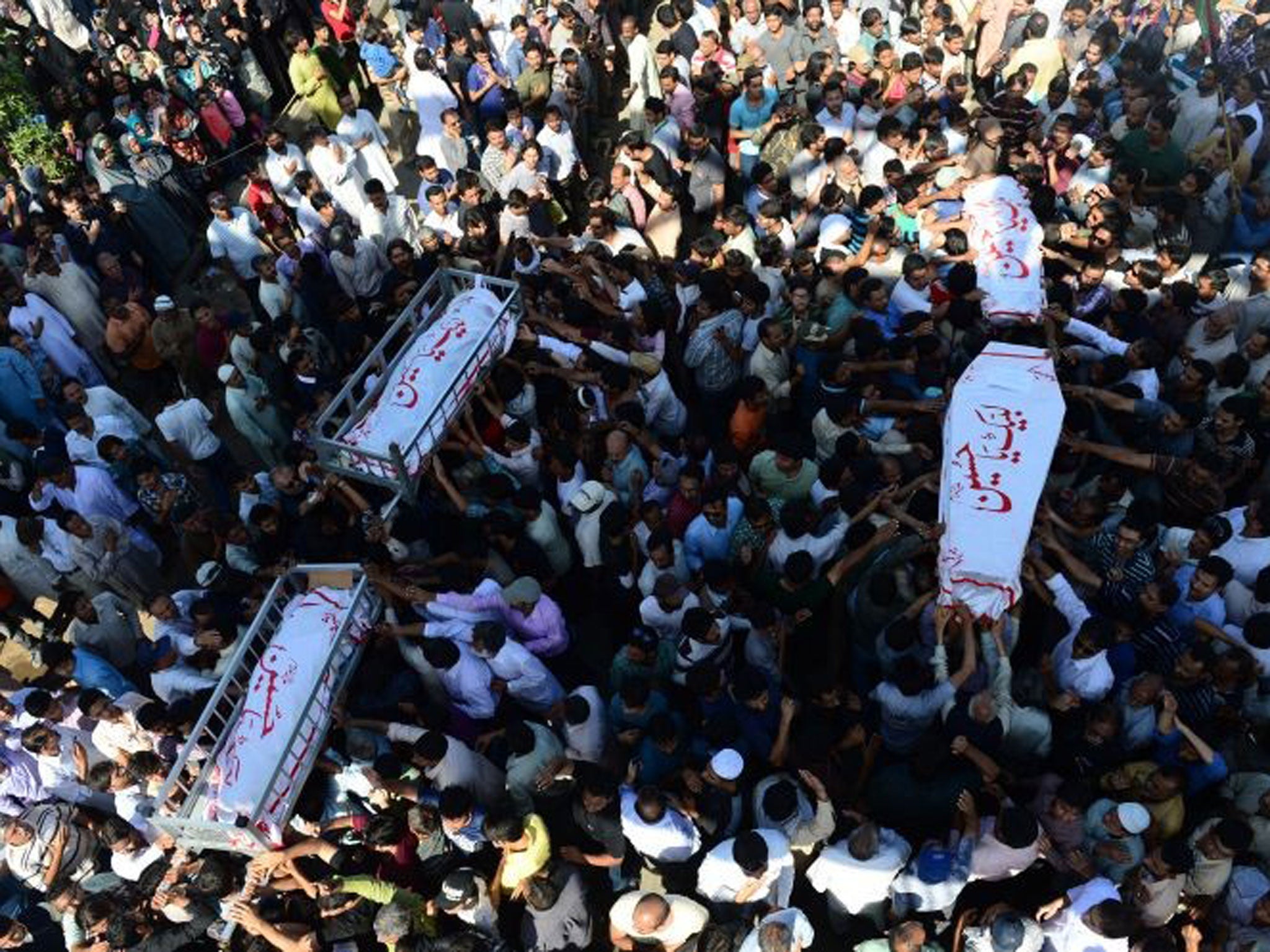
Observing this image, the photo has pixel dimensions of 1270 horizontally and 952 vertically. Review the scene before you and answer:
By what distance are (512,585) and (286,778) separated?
1.74 m

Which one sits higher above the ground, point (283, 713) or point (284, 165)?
point (284, 165)

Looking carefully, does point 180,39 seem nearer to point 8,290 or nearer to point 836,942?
point 8,290

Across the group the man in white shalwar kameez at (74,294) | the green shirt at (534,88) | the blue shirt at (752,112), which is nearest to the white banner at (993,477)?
the blue shirt at (752,112)

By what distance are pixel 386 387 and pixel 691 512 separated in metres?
2.31

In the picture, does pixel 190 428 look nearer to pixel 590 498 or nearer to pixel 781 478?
pixel 590 498

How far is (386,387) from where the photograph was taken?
7.00 m

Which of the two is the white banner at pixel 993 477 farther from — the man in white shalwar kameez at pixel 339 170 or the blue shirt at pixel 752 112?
the man in white shalwar kameez at pixel 339 170

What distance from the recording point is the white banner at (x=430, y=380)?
21.8 feet

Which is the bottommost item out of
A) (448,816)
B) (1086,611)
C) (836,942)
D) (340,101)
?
(836,942)

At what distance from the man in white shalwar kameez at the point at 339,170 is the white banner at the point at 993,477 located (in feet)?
22.6

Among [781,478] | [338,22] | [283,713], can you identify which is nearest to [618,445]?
[781,478]

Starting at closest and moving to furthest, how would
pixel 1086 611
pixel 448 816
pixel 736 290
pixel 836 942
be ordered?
1. pixel 448 816
2. pixel 1086 611
3. pixel 836 942
4. pixel 736 290

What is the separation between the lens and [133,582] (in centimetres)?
801

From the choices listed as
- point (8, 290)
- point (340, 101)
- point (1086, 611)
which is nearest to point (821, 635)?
point (1086, 611)
